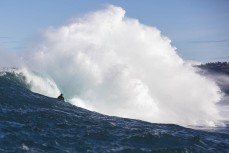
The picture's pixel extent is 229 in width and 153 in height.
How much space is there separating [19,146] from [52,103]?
15452 millimetres

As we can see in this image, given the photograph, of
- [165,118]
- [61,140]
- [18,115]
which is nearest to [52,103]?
[18,115]

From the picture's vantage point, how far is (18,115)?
26.2 meters

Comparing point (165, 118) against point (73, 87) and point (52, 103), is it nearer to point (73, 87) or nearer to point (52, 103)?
point (73, 87)

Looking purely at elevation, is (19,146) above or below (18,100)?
below

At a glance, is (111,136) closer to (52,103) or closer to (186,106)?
(52,103)

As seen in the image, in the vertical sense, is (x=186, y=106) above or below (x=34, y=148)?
above

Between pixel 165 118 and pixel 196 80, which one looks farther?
pixel 196 80

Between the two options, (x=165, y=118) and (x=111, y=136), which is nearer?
(x=111, y=136)

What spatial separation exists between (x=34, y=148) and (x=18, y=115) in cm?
770

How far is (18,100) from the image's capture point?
105ft

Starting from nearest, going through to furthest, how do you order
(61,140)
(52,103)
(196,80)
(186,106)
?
(61,140) < (52,103) < (186,106) < (196,80)

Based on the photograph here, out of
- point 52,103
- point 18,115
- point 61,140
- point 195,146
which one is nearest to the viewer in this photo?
point 61,140

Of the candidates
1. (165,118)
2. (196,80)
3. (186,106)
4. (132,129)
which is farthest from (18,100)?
(196,80)

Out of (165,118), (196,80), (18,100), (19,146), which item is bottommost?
(19,146)
